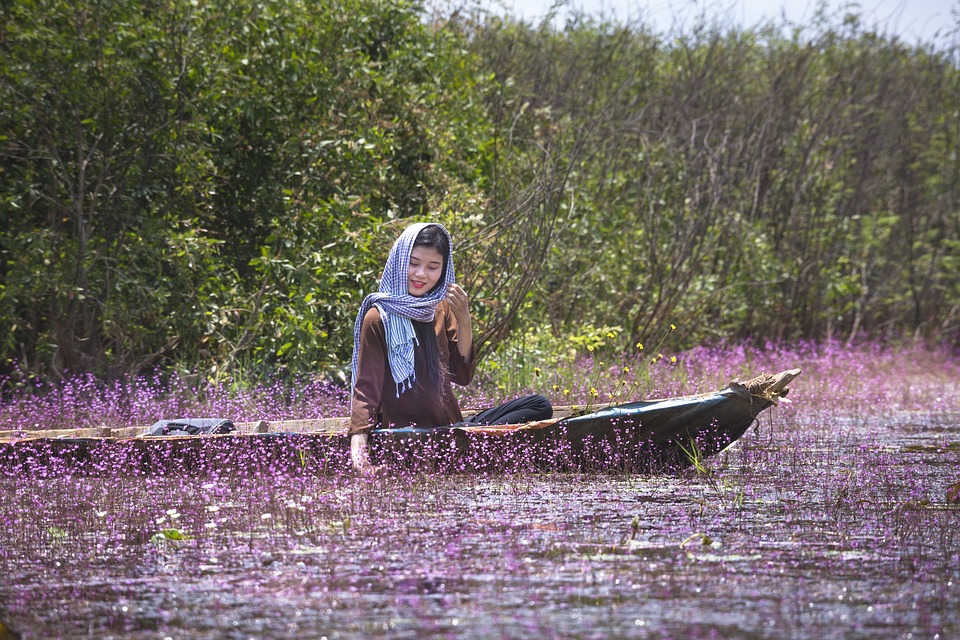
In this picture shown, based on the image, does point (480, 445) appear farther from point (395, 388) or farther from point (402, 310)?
point (402, 310)

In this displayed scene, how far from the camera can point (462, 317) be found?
278 inches

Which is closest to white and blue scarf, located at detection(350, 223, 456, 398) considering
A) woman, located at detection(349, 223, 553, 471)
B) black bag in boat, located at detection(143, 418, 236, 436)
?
woman, located at detection(349, 223, 553, 471)

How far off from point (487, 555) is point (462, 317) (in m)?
2.76

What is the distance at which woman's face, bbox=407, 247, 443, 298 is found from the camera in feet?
23.1

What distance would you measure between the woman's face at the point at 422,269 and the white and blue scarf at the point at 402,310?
3cm

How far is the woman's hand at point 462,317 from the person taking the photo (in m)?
7.02

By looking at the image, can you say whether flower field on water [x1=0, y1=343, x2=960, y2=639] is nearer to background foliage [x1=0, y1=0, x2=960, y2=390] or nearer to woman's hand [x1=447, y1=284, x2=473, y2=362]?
woman's hand [x1=447, y1=284, x2=473, y2=362]

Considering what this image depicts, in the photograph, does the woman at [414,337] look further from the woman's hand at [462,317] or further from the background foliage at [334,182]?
the background foliage at [334,182]

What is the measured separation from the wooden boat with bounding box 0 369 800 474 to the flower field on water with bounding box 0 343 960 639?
0.08 meters

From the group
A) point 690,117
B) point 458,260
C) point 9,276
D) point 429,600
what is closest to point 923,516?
point 429,600

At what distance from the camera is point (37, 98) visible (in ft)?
32.7

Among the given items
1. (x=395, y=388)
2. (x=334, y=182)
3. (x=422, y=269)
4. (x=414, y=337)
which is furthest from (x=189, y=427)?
(x=334, y=182)

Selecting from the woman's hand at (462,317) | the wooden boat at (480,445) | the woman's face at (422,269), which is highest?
the woman's face at (422,269)

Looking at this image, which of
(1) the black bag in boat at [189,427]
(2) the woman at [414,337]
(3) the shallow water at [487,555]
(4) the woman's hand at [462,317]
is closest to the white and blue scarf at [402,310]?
(2) the woman at [414,337]
